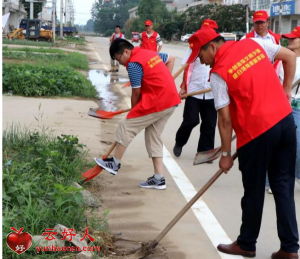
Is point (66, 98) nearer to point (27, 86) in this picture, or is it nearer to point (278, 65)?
point (27, 86)

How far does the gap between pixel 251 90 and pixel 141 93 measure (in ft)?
7.44

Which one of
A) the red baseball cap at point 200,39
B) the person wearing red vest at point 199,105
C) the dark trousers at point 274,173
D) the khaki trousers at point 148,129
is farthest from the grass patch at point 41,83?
the dark trousers at point 274,173

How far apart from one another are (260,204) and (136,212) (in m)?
1.64

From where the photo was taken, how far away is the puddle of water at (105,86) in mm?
13484

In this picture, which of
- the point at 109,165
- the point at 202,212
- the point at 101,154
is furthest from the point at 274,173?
the point at 101,154

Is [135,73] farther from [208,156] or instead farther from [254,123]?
[254,123]

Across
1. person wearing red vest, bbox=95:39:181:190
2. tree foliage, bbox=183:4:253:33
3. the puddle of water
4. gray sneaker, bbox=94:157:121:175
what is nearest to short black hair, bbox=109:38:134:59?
person wearing red vest, bbox=95:39:181:190

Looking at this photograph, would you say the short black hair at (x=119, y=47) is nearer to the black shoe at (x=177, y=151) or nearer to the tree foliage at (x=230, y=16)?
the black shoe at (x=177, y=151)

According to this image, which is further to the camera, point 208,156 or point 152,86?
point 152,86

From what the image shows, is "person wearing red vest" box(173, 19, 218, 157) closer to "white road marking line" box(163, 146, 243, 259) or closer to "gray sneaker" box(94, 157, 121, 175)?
"white road marking line" box(163, 146, 243, 259)

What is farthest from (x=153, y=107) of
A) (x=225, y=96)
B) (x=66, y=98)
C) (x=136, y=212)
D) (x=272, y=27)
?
(x=272, y=27)

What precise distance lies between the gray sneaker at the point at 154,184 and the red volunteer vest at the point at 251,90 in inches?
94.5

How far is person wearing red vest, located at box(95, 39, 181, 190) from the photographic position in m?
6.20

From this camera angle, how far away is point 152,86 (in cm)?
630
